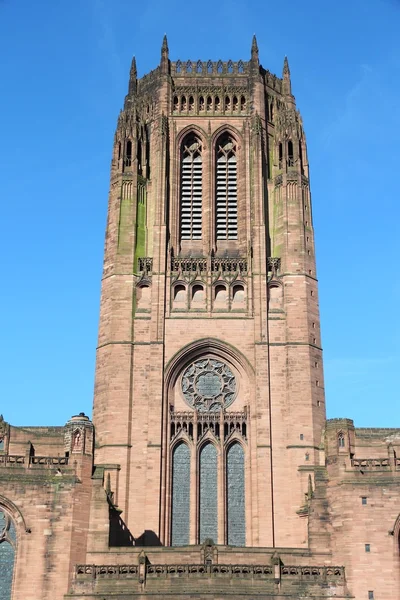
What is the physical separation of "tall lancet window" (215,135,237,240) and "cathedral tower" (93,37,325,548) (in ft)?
0.22

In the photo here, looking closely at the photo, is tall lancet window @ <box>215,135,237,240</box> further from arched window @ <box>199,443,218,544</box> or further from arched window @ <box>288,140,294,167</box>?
arched window @ <box>199,443,218,544</box>

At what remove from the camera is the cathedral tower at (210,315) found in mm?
41141

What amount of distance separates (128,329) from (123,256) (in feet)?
14.0

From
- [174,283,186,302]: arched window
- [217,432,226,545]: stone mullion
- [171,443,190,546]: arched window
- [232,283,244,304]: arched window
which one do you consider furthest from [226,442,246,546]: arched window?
[174,283,186,302]: arched window

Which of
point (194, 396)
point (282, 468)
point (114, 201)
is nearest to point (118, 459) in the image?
point (194, 396)

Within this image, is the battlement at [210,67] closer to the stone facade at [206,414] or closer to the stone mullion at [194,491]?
the stone facade at [206,414]

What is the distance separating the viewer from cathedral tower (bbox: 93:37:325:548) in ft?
135

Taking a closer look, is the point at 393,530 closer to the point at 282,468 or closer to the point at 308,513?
the point at 308,513

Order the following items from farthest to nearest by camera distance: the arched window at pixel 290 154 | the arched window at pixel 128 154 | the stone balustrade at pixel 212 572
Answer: the arched window at pixel 128 154 → the arched window at pixel 290 154 → the stone balustrade at pixel 212 572

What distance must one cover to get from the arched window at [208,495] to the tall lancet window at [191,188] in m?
12.2

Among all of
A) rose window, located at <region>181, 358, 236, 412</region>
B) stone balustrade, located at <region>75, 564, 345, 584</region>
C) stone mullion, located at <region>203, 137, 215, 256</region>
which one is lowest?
stone balustrade, located at <region>75, 564, 345, 584</region>

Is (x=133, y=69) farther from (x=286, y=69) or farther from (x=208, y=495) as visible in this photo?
(x=208, y=495)

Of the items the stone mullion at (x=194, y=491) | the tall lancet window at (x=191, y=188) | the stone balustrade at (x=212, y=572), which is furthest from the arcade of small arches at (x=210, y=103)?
the stone balustrade at (x=212, y=572)

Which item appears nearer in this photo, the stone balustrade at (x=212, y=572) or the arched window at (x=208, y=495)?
the stone balustrade at (x=212, y=572)
